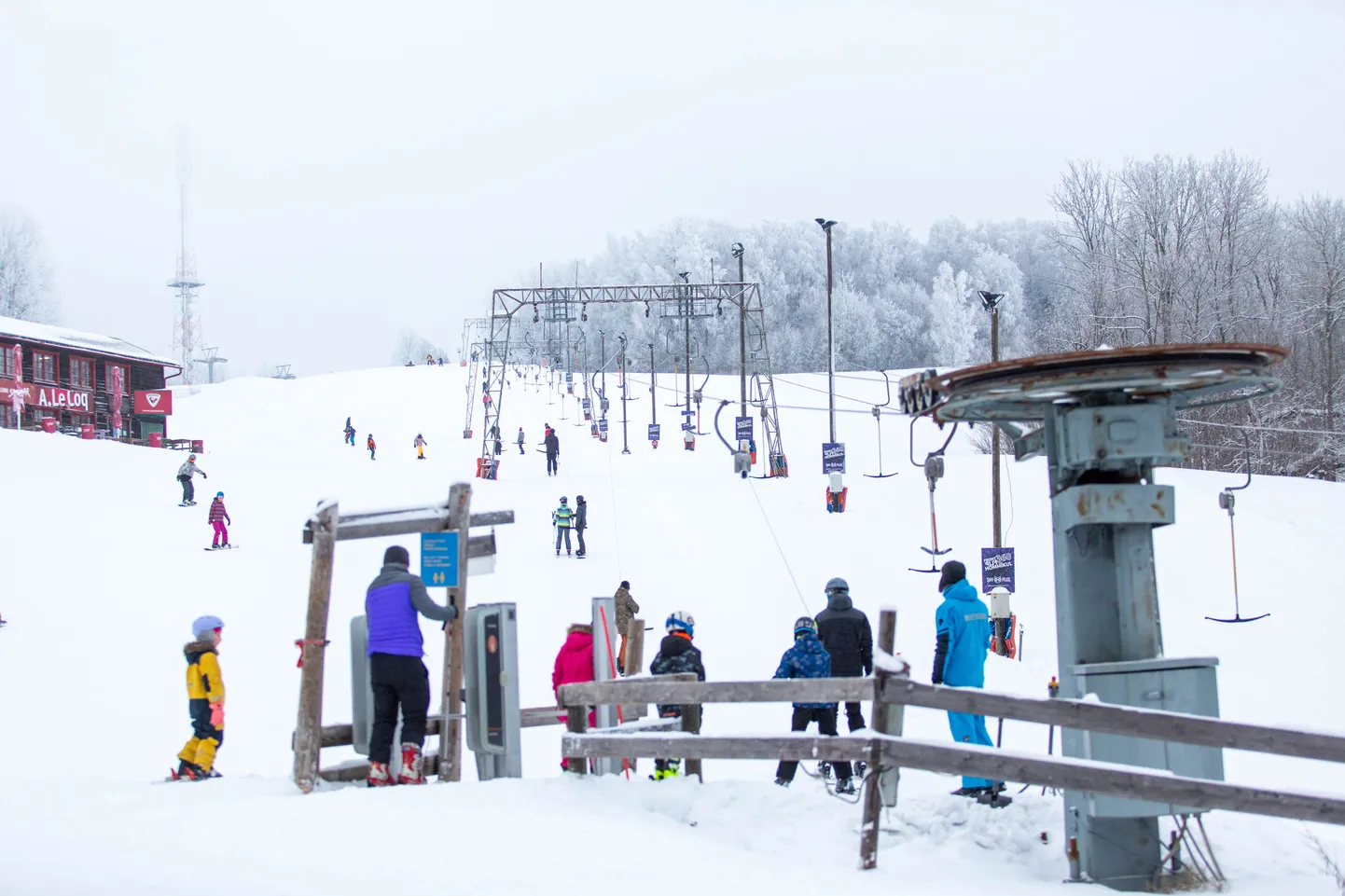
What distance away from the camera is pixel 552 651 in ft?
63.0

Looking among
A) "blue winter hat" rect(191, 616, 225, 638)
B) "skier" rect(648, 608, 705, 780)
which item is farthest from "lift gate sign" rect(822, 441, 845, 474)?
"blue winter hat" rect(191, 616, 225, 638)

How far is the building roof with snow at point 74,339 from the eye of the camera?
2248 inches

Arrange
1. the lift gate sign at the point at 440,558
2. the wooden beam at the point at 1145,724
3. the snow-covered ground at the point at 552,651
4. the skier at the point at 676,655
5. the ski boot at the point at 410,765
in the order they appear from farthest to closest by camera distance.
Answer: the skier at the point at 676,655
the lift gate sign at the point at 440,558
the ski boot at the point at 410,765
the snow-covered ground at the point at 552,651
the wooden beam at the point at 1145,724

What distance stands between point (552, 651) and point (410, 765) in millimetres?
11050

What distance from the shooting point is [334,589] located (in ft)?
77.8

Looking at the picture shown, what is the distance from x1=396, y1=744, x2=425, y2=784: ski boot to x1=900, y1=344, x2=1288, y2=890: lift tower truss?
4.04 m

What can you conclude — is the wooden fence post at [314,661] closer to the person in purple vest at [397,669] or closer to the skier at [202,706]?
the person in purple vest at [397,669]

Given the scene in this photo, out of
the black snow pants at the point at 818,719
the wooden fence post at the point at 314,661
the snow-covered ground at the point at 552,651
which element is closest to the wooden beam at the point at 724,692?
the snow-covered ground at the point at 552,651

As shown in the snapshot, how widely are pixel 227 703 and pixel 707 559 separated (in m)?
13.0

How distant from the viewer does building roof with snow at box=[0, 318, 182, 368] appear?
57.1 m

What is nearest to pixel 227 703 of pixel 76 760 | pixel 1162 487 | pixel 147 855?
pixel 76 760

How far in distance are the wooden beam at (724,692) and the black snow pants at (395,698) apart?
0.95m

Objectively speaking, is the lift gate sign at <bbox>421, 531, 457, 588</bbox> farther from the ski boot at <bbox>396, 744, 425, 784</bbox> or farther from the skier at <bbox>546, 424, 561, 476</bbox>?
the skier at <bbox>546, 424, 561, 476</bbox>

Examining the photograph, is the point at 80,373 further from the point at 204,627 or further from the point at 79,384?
the point at 204,627
